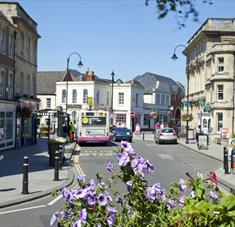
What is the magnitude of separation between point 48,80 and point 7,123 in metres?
45.9

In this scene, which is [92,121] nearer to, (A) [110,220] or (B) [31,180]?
(B) [31,180]

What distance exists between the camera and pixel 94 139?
36.3 m

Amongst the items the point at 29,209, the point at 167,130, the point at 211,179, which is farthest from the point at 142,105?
the point at 211,179

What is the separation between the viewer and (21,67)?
34344 millimetres

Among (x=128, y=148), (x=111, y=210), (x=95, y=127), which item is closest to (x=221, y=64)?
(x=95, y=127)

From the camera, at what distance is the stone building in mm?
31469

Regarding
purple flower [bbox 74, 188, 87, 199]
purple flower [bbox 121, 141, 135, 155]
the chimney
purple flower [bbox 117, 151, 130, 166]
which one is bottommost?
purple flower [bbox 74, 188, 87, 199]

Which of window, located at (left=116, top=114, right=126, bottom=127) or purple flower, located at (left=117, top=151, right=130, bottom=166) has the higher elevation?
window, located at (left=116, top=114, right=126, bottom=127)

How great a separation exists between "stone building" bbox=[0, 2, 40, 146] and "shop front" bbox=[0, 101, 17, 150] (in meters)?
0.48

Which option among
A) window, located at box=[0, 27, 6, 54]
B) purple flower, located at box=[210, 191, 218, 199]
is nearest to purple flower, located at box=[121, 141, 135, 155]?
purple flower, located at box=[210, 191, 218, 199]

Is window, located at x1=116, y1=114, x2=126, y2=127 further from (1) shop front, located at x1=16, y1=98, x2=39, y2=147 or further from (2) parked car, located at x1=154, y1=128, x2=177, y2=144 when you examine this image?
(1) shop front, located at x1=16, y1=98, x2=39, y2=147

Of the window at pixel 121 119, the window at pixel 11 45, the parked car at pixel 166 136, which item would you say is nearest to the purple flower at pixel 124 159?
the window at pixel 11 45

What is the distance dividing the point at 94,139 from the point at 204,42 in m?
24.4

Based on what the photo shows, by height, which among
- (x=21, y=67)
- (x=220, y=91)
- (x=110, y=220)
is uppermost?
(x=21, y=67)
